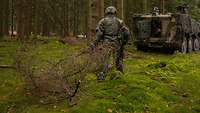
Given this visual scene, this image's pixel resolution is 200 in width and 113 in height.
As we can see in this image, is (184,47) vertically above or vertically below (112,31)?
below

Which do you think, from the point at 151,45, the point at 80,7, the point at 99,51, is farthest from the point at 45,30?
the point at 99,51

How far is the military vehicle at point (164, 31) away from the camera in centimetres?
2189

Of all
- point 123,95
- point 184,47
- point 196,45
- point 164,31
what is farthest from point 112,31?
point 196,45

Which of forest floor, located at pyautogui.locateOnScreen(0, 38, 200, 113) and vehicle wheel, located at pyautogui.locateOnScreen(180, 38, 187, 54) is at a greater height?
vehicle wheel, located at pyautogui.locateOnScreen(180, 38, 187, 54)

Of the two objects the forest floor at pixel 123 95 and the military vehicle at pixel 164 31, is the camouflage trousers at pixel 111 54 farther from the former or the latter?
the military vehicle at pixel 164 31

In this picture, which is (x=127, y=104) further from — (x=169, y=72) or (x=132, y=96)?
(x=169, y=72)

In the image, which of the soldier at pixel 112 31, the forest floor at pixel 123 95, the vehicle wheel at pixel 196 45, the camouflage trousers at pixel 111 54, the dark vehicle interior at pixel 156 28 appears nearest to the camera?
the forest floor at pixel 123 95

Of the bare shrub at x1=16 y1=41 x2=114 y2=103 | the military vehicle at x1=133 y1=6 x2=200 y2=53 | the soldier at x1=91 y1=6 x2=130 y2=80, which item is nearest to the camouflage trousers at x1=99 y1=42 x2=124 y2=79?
the soldier at x1=91 y1=6 x2=130 y2=80

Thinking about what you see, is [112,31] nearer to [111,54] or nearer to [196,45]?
[111,54]

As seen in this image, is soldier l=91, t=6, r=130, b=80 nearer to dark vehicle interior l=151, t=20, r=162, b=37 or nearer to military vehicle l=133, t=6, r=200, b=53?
military vehicle l=133, t=6, r=200, b=53

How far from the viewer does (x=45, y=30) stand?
136ft

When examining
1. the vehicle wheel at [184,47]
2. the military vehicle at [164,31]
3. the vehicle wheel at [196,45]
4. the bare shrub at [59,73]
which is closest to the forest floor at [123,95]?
the bare shrub at [59,73]

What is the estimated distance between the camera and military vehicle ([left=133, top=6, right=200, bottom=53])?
21891 millimetres

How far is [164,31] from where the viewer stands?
2236 cm
